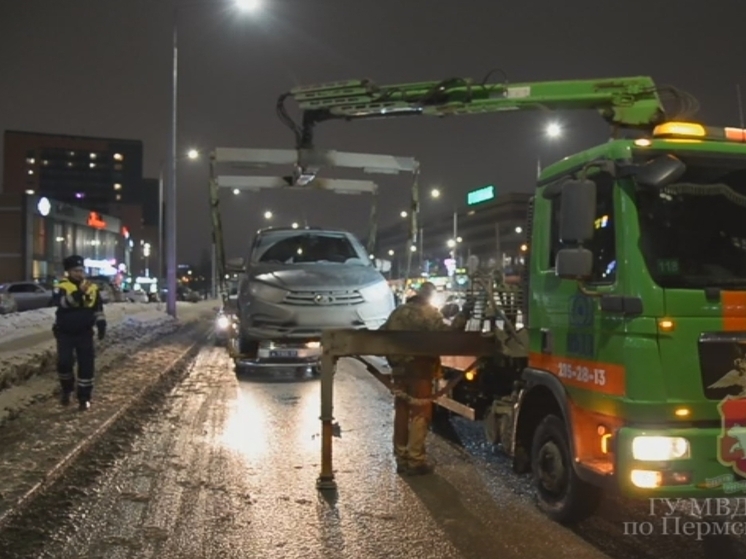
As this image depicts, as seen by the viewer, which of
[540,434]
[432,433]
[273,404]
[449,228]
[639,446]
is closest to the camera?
[639,446]

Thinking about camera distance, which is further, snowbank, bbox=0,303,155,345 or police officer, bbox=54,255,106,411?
snowbank, bbox=0,303,155,345

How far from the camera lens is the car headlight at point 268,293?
12.1 metres

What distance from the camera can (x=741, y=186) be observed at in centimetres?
489

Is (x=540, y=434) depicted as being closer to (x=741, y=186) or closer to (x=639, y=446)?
(x=639, y=446)

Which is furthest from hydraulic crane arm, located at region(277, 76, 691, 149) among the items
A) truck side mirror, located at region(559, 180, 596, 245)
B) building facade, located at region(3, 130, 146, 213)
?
building facade, located at region(3, 130, 146, 213)

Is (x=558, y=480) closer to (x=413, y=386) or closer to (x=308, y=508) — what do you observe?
(x=308, y=508)

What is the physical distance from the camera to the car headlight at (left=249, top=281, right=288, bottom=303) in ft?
39.8

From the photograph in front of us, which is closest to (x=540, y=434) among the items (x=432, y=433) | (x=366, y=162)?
(x=432, y=433)

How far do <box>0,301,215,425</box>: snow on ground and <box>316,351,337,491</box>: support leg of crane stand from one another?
397cm

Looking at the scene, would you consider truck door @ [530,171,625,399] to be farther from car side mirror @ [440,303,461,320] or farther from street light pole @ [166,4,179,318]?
street light pole @ [166,4,179,318]

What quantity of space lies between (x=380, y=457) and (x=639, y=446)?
3705 millimetres

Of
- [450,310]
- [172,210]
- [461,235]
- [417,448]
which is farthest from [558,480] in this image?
[461,235]

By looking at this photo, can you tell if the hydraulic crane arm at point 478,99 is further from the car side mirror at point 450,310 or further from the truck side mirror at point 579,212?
the truck side mirror at point 579,212

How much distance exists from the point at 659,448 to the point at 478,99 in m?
4.62
